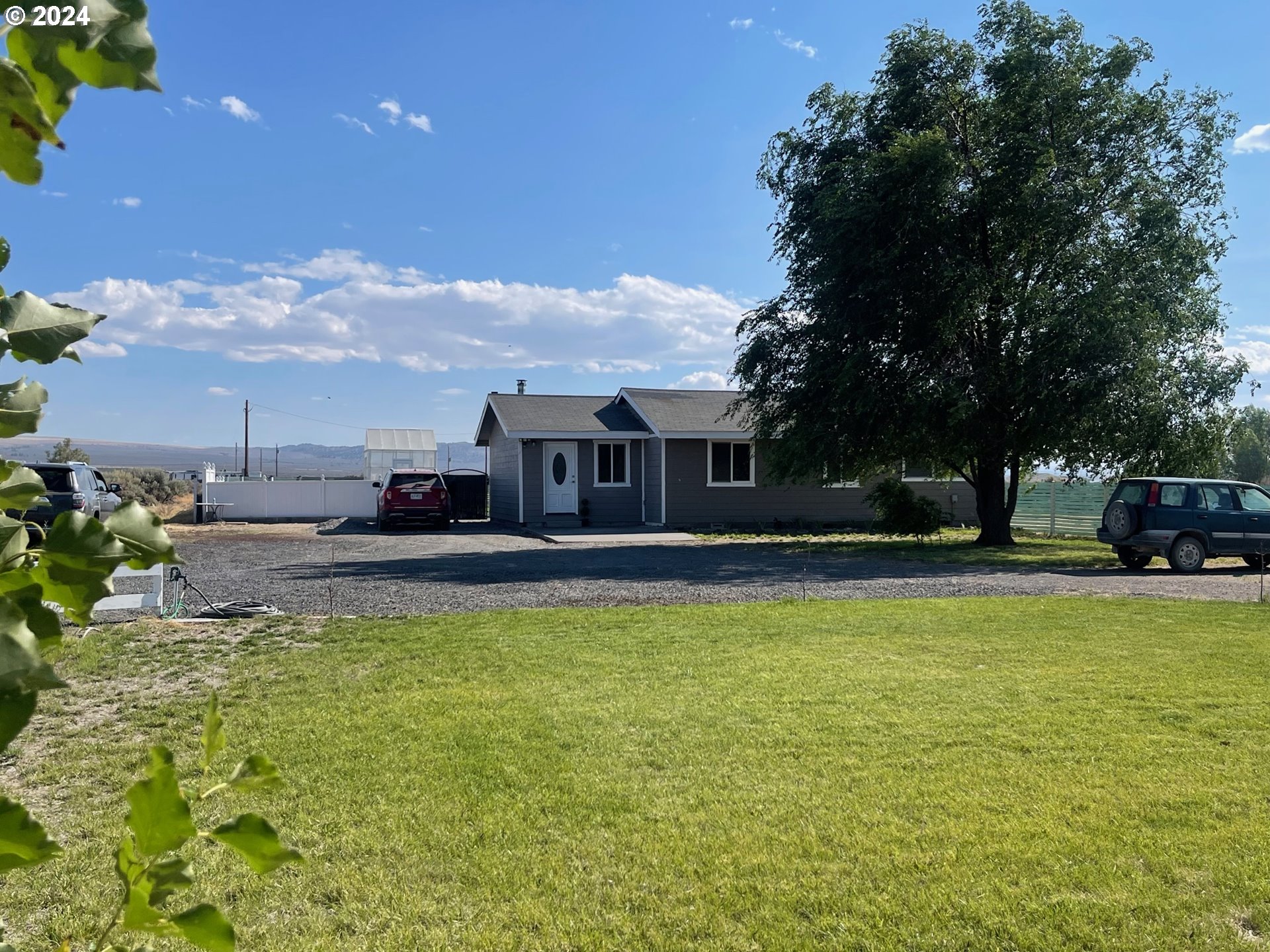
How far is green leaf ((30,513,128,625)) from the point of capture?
28.1 inches

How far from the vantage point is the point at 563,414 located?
26.3m

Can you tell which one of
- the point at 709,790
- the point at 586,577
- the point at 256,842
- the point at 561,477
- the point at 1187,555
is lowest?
the point at 709,790

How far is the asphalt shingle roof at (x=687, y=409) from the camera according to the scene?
24906mm

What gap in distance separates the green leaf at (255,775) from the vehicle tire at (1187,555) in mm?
16926

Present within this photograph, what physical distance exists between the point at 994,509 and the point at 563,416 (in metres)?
11.7

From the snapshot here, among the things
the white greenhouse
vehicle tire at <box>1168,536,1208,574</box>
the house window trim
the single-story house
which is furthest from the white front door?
the white greenhouse

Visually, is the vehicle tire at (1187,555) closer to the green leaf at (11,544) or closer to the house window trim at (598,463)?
the house window trim at (598,463)

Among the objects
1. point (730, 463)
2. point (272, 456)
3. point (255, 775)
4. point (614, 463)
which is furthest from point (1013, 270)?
point (272, 456)

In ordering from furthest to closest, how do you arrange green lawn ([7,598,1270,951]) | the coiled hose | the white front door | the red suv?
1. the white front door
2. the red suv
3. the coiled hose
4. green lawn ([7,598,1270,951])

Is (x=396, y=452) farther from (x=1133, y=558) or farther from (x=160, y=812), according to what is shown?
(x=160, y=812)

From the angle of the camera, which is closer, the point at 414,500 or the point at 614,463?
the point at 414,500

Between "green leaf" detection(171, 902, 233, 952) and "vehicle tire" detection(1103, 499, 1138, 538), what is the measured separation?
667 inches

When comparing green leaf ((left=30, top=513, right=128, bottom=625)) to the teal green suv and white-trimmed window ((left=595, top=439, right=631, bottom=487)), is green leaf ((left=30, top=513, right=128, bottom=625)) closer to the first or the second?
the teal green suv

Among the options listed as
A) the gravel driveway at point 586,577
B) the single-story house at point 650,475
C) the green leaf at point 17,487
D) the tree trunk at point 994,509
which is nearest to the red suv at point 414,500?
the single-story house at point 650,475
